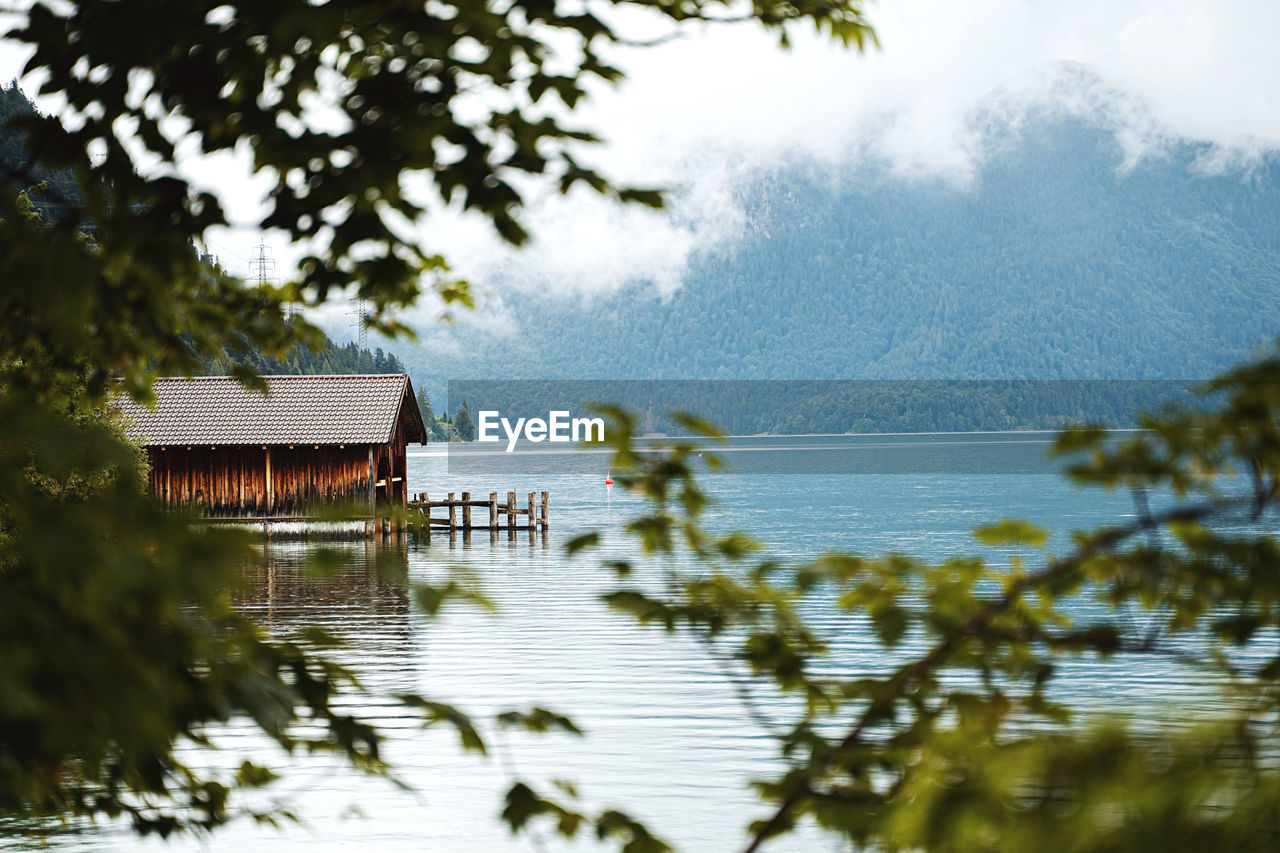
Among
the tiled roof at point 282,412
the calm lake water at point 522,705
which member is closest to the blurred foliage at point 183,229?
the calm lake water at point 522,705

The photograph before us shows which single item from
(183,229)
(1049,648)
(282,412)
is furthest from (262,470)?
(1049,648)

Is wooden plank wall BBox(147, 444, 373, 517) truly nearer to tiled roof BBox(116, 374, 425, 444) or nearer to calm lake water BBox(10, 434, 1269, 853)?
tiled roof BBox(116, 374, 425, 444)

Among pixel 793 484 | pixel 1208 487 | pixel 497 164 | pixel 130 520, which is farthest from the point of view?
pixel 793 484

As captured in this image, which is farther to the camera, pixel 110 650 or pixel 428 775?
pixel 428 775

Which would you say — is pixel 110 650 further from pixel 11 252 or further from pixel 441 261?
pixel 441 261

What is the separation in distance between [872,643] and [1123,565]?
18230 mm

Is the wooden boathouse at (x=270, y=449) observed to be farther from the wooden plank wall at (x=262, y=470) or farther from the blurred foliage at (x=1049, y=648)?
the blurred foliage at (x=1049, y=648)

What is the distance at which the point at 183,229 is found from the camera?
2.16 meters

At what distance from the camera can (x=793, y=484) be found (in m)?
95.7

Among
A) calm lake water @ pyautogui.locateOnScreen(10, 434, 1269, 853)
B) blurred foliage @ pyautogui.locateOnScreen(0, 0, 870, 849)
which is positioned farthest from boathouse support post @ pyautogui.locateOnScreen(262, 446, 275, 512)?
blurred foliage @ pyautogui.locateOnScreen(0, 0, 870, 849)

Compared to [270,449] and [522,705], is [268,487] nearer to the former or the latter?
[270,449]

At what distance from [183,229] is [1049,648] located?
177cm

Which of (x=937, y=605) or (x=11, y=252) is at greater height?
(x=11, y=252)

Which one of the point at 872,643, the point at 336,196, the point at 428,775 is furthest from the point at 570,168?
the point at 872,643
